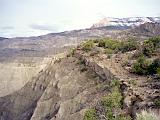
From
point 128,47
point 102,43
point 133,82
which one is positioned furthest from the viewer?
point 102,43

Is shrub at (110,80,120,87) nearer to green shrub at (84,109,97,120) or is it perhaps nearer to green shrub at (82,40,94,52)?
green shrub at (84,109,97,120)

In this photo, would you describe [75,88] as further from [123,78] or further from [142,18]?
[142,18]

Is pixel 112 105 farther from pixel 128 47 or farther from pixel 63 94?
pixel 128 47

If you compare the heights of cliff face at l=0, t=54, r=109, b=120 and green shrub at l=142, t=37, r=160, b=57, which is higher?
green shrub at l=142, t=37, r=160, b=57

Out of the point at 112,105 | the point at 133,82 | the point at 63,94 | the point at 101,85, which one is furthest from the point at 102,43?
the point at 112,105

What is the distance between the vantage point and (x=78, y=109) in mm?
30016

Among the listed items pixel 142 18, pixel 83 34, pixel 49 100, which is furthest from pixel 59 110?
pixel 142 18

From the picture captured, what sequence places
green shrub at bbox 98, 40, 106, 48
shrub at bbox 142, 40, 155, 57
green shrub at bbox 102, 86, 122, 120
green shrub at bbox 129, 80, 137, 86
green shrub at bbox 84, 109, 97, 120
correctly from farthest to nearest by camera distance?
green shrub at bbox 98, 40, 106, 48, shrub at bbox 142, 40, 155, 57, green shrub at bbox 129, 80, 137, 86, green shrub at bbox 84, 109, 97, 120, green shrub at bbox 102, 86, 122, 120

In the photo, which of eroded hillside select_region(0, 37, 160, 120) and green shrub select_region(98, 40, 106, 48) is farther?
green shrub select_region(98, 40, 106, 48)

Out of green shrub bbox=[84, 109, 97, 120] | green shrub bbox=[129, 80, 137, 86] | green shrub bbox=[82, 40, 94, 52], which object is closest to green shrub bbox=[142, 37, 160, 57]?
green shrub bbox=[82, 40, 94, 52]

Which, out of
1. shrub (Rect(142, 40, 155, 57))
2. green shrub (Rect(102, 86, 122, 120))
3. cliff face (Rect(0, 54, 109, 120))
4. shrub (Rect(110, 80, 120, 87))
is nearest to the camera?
green shrub (Rect(102, 86, 122, 120))

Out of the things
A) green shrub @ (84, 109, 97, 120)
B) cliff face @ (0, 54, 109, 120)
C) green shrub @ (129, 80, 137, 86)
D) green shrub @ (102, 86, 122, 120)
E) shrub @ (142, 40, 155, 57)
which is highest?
shrub @ (142, 40, 155, 57)

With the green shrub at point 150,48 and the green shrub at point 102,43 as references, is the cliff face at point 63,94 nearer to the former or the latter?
the green shrub at point 102,43

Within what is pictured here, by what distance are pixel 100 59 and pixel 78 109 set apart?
6803 mm
